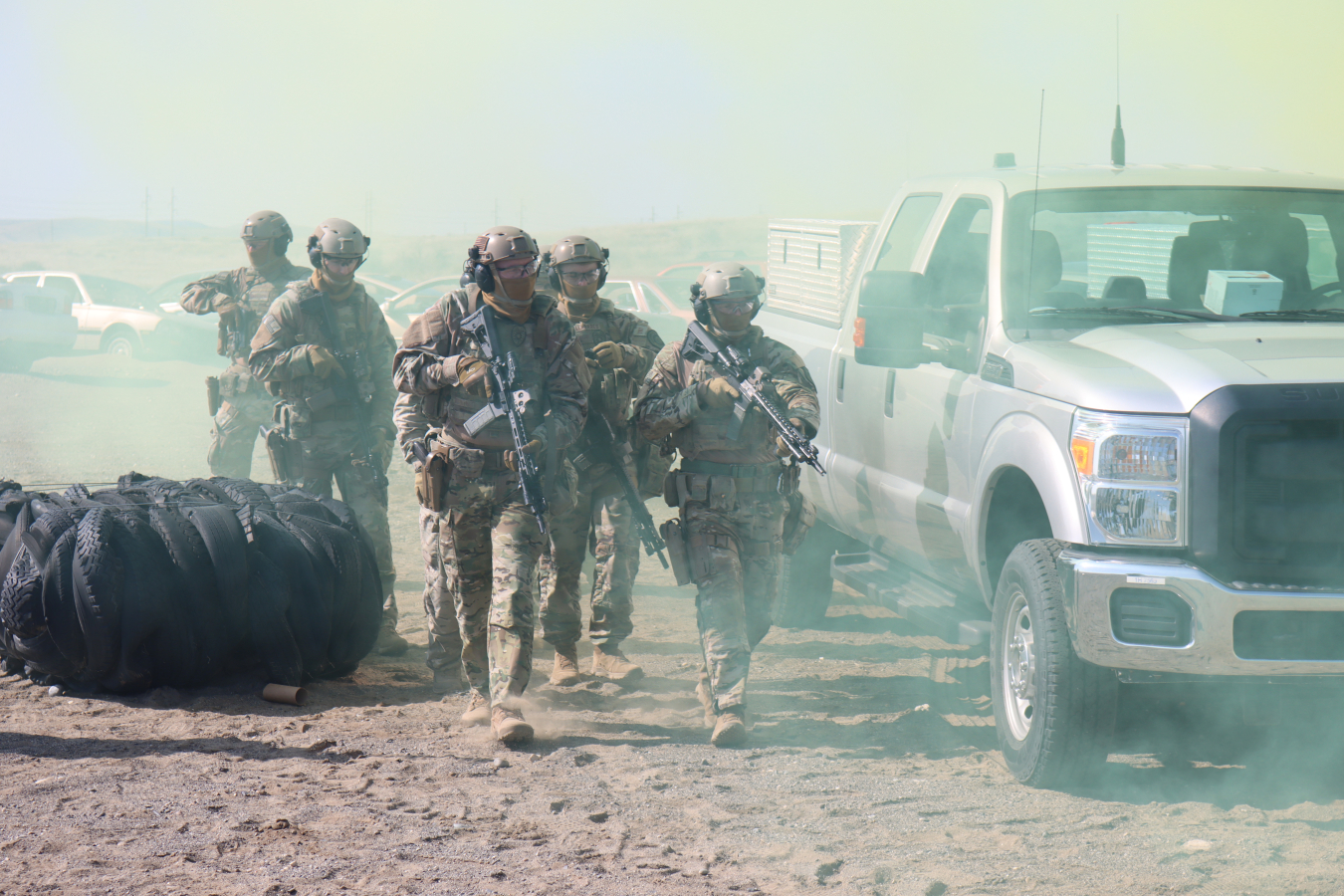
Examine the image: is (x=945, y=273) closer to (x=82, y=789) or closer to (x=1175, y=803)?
(x=1175, y=803)

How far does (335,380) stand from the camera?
6918 mm

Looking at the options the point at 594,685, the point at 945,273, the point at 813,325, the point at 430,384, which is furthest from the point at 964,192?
the point at 594,685

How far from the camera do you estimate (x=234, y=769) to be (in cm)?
465

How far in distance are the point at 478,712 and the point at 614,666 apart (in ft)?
3.55

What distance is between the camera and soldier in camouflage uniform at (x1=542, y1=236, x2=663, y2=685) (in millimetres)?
6145

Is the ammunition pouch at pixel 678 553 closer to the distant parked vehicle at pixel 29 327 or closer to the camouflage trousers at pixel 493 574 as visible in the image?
the camouflage trousers at pixel 493 574

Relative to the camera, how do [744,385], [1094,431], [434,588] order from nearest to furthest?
1. [1094,431]
2. [744,385]
3. [434,588]

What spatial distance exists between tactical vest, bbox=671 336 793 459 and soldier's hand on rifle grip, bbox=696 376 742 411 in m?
0.04

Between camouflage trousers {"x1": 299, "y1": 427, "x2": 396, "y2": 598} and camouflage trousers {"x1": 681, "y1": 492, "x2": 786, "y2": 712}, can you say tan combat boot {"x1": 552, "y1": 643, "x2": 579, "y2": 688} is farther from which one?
camouflage trousers {"x1": 299, "y1": 427, "x2": 396, "y2": 598}

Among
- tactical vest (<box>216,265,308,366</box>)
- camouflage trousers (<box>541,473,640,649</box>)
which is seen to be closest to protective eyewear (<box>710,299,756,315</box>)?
camouflage trousers (<box>541,473,640,649</box>)

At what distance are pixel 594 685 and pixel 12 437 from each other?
35.0 ft

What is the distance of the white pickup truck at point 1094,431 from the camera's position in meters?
3.89

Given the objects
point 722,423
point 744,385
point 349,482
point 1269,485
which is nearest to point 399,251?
point 349,482

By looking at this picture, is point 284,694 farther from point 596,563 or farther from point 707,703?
point 707,703
